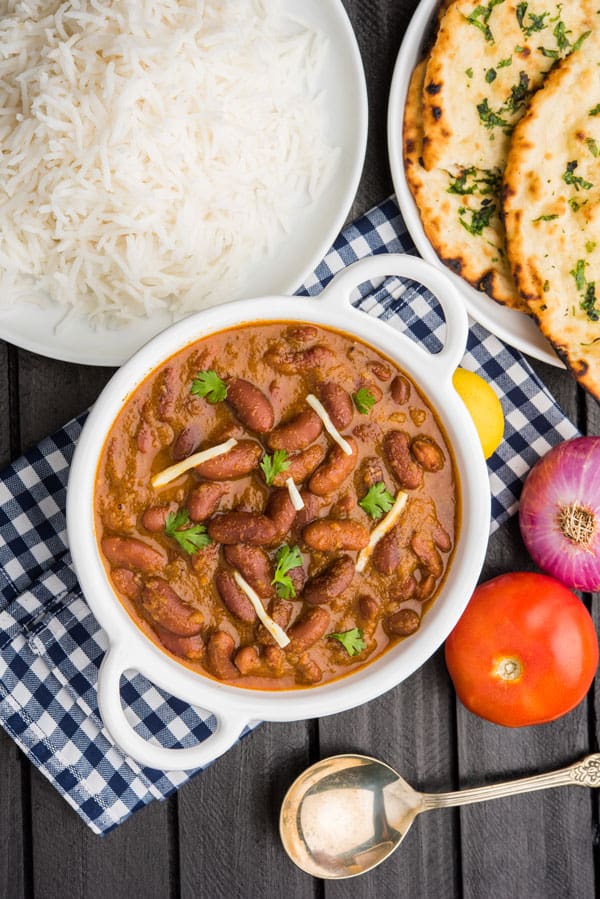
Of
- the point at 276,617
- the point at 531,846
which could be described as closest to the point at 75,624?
the point at 276,617

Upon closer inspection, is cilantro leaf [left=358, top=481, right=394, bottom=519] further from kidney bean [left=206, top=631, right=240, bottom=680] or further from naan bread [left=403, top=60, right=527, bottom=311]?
naan bread [left=403, top=60, right=527, bottom=311]

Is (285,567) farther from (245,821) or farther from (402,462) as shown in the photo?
(245,821)

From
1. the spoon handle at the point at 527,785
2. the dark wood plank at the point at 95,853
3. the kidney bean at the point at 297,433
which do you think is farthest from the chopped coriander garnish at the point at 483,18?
the dark wood plank at the point at 95,853

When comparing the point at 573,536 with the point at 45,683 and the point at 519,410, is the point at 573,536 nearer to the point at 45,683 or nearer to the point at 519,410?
the point at 519,410

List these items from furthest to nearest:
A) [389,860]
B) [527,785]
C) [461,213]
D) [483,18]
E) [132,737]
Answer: [389,860], [527,785], [461,213], [483,18], [132,737]

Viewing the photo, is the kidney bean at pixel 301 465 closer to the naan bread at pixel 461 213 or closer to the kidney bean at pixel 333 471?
the kidney bean at pixel 333 471
